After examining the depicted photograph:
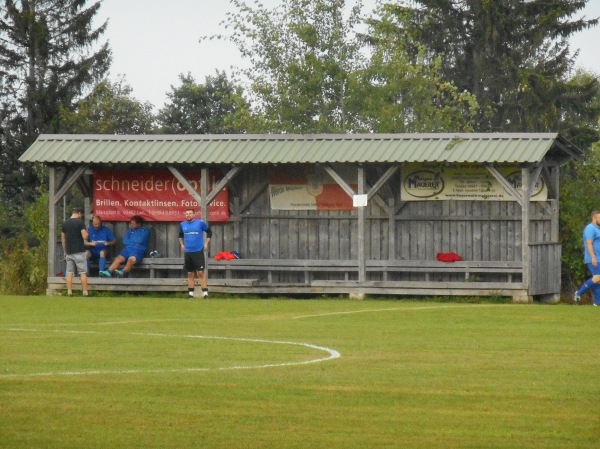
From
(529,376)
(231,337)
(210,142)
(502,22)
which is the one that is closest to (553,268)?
(210,142)

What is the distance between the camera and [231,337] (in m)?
17.8

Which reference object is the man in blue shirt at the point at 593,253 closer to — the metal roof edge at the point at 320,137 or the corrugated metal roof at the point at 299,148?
the corrugated metal roof at the point at 299,148

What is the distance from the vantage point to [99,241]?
1169 inches

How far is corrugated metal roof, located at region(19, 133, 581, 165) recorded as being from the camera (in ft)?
88.1

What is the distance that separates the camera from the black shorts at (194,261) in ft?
89.5

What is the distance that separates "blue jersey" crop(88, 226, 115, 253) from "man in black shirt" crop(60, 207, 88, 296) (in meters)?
1.11

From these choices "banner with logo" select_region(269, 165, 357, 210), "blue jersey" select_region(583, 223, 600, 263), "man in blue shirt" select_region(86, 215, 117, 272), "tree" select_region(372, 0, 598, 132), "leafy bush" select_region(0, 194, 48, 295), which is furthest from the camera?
"tree" select_region(372, 0, 598, 132)

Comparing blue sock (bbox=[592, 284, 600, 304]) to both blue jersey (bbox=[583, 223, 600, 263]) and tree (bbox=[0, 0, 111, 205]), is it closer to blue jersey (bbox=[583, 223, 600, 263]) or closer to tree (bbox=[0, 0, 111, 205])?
blue jersey (bbox=[583, 223, 600, 263])

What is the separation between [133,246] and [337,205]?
423 centimetres

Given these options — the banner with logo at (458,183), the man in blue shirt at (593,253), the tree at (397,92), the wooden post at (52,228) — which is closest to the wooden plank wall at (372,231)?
the banner with logo at (458,183)

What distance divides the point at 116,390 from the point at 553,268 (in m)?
17.2

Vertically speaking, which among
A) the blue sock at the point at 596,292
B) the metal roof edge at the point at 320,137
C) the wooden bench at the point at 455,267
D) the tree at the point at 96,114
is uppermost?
the tree at the point at 96,114

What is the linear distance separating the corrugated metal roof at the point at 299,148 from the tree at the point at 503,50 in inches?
825

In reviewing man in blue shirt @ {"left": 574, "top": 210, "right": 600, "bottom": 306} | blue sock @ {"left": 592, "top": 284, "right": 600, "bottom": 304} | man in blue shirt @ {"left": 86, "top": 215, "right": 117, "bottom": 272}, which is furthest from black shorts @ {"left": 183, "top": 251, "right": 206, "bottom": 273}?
blue sock @ {"left": 592, "top": 284, "right": 600, "bottom": 304}
